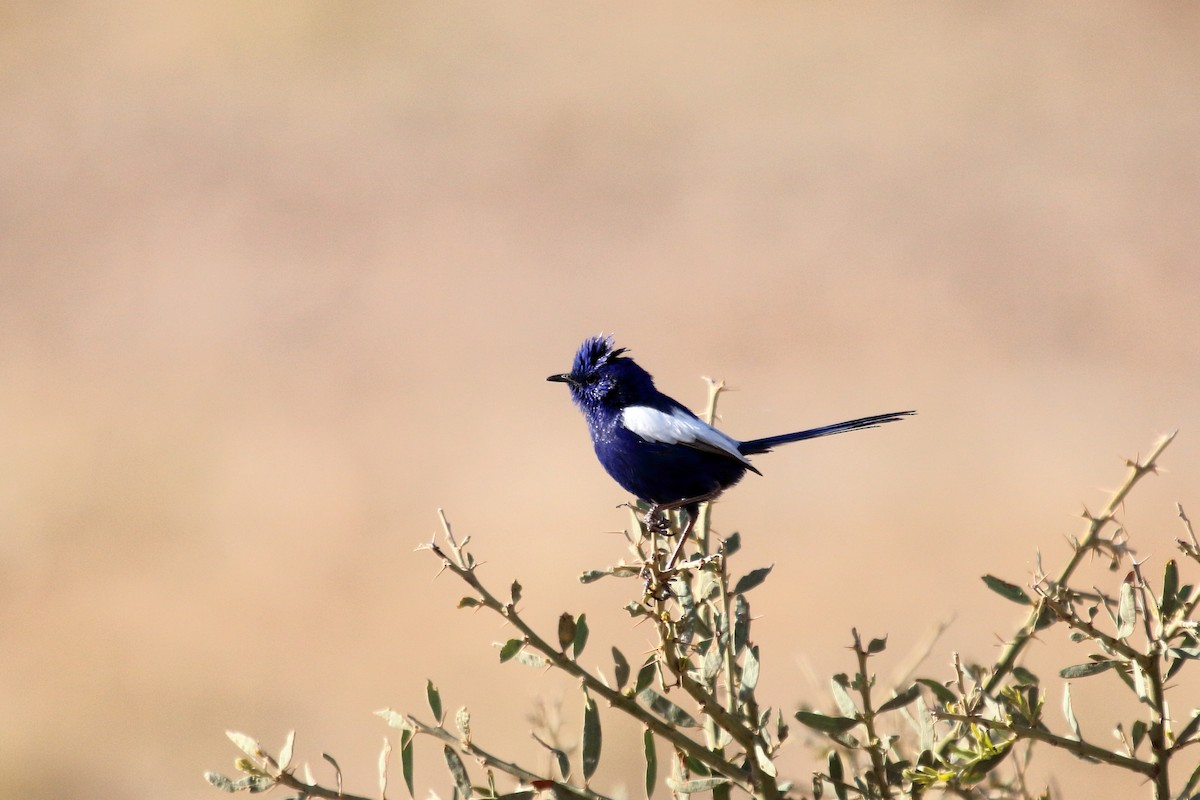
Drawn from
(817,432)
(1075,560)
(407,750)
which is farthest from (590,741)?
(817,432)

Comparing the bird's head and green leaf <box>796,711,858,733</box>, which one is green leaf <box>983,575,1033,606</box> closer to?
green leaf <box>796,711,858,733</box>

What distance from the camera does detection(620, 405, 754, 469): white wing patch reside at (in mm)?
3377

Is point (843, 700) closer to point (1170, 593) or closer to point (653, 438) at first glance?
point (1170, 593)

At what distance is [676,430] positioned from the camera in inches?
136

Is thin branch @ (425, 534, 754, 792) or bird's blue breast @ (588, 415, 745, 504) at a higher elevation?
bird's blue breast @ (588, 415, 745, 504)

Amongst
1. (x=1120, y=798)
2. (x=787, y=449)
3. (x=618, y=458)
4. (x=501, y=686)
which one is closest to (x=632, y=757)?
(x=501, y=686)

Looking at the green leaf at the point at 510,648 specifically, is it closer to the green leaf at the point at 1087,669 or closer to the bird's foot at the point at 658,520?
the green leaf at the point at 1087,669

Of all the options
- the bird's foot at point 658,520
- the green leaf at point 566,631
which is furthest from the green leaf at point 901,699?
the bird's foot at point 658,520

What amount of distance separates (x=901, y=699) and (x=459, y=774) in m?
0.77

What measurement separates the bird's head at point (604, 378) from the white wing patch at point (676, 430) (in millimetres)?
115

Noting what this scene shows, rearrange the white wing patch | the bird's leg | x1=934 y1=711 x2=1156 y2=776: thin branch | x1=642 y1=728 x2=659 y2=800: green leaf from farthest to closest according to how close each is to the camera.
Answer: the white wing patch
the bird's leg
x1=642 y1=728 x2=659 y2=800: green leaf
x1=934 y1=711 x2=1156 y2=776: thin branch

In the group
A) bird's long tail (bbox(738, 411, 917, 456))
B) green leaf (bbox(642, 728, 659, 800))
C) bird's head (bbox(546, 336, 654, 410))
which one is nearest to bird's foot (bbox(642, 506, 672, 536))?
bird's long tail (bbox(738, 411, 917, 456))

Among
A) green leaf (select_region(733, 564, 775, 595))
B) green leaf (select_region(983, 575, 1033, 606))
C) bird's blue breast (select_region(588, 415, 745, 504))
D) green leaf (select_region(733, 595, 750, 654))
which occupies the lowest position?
green leaf (select_region(983, 575, 1033, 606))

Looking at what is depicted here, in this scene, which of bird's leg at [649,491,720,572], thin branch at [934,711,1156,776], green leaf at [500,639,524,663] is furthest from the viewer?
bird's leg at [649,491,720,572]
